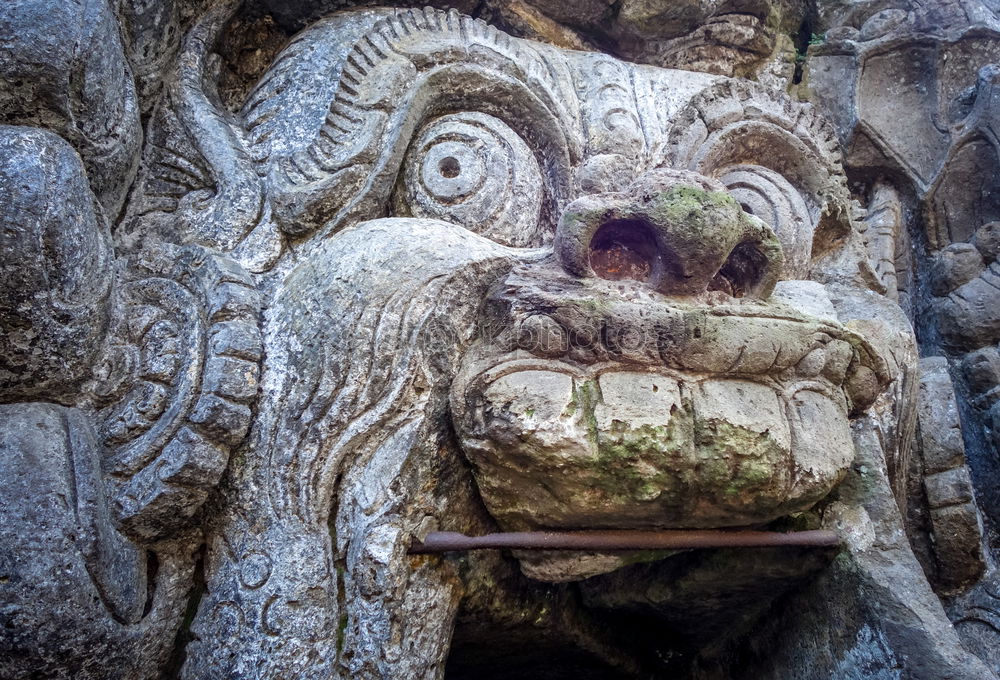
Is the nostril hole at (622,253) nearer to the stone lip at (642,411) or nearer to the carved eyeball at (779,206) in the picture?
the stone lip at (642,411)

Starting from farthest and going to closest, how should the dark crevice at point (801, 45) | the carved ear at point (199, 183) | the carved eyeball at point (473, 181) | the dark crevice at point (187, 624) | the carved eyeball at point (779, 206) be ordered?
the dark crevice at point (801, 45) < the carved eyeball at point (779, 206) < the carved eyeball at point (473, 181) < the carved ear at point (199, 183) < the dark crevice at point (187, 624)

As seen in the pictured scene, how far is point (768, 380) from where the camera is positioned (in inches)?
55.1

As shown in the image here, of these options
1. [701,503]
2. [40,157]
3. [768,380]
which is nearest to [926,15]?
[768,380]

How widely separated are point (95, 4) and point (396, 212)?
0.79 m

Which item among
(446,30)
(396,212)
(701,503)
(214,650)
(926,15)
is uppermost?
(926,15)

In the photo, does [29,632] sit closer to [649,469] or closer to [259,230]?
[259,230]

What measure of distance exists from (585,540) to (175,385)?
0.86m

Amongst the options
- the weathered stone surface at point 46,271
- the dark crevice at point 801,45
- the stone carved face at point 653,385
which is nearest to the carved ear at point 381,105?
the weathered stone surface at point 46,271

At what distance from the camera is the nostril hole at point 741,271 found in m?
1.52

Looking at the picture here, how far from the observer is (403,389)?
143cm

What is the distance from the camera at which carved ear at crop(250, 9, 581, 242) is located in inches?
68.5

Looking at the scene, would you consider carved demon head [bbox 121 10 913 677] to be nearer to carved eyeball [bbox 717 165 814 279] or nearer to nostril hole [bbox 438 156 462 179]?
nostril hole [bbox 438 156 462 179]

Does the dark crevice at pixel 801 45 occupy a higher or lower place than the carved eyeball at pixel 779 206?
higher

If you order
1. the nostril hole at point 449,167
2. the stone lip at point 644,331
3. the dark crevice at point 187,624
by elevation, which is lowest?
the dark crevice at point 187,624
